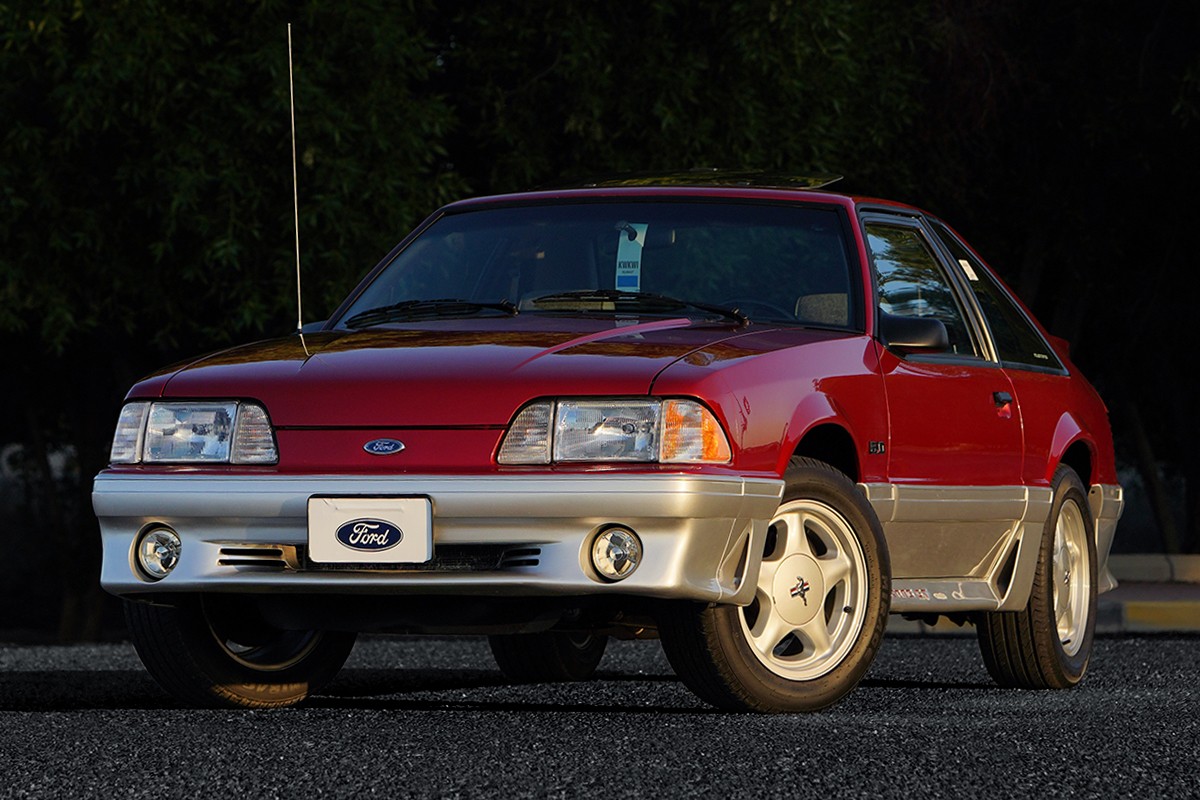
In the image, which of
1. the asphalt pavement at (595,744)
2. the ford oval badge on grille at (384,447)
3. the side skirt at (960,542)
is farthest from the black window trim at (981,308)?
the ford oval badge on grille at (384,447)

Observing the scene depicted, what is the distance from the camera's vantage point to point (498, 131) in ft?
57.1

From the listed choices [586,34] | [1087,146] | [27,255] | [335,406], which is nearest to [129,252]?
[27,255]

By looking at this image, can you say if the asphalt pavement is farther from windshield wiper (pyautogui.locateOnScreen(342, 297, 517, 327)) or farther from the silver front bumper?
windshield wiper (pyautogui.locateOnScreen(342, 297, 517, 327))

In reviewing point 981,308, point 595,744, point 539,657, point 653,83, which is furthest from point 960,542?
point 653,83

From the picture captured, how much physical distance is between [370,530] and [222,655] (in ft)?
3.67

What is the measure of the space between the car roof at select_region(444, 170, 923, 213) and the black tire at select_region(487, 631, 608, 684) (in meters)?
1.72

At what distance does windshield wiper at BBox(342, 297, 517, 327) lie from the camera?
743cm

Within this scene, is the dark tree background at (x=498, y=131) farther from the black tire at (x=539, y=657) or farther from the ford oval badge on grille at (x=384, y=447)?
the ford oval badge on grille at (x=384, y=447)

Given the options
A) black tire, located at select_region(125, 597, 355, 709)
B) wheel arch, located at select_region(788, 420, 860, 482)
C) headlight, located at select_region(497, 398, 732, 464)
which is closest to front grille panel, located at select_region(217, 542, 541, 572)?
headlight, located at select_region(497, 398, 732, 464)

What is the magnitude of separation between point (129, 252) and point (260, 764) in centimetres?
1173

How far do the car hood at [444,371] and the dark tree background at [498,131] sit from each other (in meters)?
8.58

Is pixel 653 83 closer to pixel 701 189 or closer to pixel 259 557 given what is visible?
pixel 701 189

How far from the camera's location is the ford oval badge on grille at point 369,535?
6.36 metres

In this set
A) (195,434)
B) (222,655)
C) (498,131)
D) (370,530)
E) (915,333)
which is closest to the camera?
(370,530)
